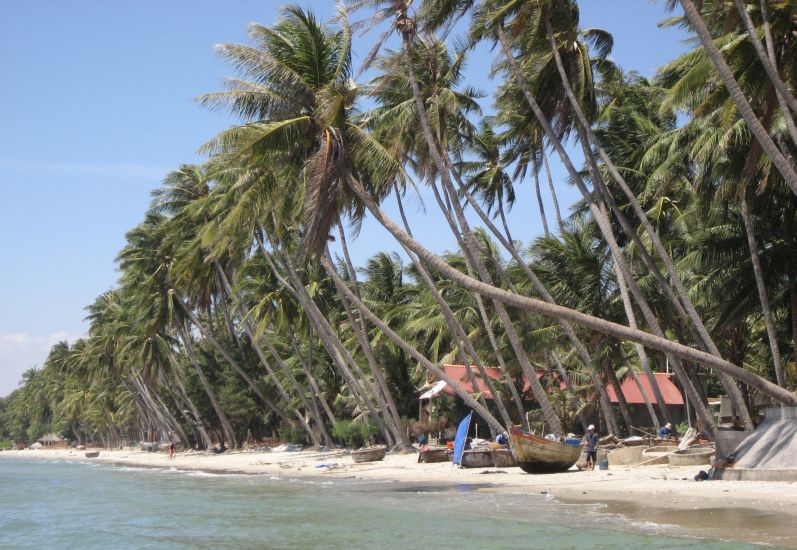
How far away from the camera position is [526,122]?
77.2ft

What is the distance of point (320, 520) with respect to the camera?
16219 millimetres

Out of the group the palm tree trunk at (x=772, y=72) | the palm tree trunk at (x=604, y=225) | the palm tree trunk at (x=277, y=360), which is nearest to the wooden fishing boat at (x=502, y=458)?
the palm tree trunk at (x=604, y=225)

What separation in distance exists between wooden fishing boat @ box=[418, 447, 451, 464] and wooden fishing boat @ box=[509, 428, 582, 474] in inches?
269

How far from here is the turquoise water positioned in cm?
1255

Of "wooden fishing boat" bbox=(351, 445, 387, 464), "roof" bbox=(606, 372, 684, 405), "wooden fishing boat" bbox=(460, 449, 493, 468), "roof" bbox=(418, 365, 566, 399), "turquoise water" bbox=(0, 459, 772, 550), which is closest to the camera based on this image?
"turquoise water" bbox=(0, 459, 772, 550)

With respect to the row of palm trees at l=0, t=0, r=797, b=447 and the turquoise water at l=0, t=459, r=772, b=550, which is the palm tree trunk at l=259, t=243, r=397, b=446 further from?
the turquoise water at l=0, t=459, r=772, b=550

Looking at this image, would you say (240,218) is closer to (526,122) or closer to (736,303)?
(526,122)

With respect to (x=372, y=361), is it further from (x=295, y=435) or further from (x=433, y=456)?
(x=295, y=435)

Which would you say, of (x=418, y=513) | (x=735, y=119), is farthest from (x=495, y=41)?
(x=418, y=513)

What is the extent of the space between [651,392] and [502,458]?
1842 cm

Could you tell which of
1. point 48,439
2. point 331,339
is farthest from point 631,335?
point 48,439

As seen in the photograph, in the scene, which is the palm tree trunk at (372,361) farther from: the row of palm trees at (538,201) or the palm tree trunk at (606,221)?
the palm tree trunk at (606,221)

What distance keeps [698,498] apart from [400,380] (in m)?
24.9

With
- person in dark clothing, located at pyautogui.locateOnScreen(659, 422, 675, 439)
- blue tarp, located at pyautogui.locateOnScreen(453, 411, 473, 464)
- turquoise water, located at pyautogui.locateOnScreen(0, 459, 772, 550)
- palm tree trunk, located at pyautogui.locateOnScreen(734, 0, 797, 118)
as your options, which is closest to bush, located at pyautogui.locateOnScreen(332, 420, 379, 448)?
turquoise water, located at pyautogui.locateOnScreen(0, 459, 772, 550)
